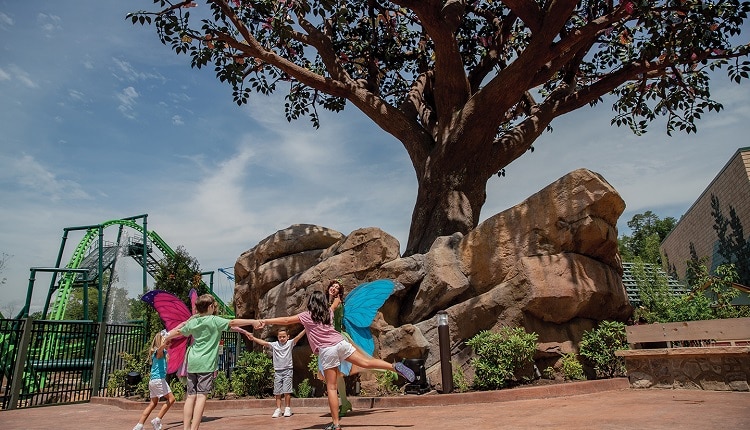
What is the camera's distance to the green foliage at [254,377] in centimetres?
979

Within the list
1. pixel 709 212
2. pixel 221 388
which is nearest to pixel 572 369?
pixel 221 388

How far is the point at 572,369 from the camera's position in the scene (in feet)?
26.0

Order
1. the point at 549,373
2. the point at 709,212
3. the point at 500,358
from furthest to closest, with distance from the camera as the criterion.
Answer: the point at 709,212 → the point at 549,373 → the point at 500,358

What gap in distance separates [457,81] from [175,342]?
30.3 ft

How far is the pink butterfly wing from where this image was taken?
6.48m

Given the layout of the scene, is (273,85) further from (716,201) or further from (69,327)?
(716,201)

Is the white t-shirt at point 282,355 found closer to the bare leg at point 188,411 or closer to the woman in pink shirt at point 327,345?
the woman in pink shirt at point 327,345

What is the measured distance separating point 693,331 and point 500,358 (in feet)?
9.12

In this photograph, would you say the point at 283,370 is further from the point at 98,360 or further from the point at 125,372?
the point at 98,360

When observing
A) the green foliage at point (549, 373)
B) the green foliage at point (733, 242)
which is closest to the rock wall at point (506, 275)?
the green foliage at point (549, 373)

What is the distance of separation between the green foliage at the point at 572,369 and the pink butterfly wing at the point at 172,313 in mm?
5858

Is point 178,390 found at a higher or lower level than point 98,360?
lower

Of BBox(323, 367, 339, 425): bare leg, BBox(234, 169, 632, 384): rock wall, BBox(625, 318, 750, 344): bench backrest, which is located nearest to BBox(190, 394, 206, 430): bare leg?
BBox(323, 367, 339, 425): bare leg

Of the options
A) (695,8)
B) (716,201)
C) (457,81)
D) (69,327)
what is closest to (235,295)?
(69,327)
